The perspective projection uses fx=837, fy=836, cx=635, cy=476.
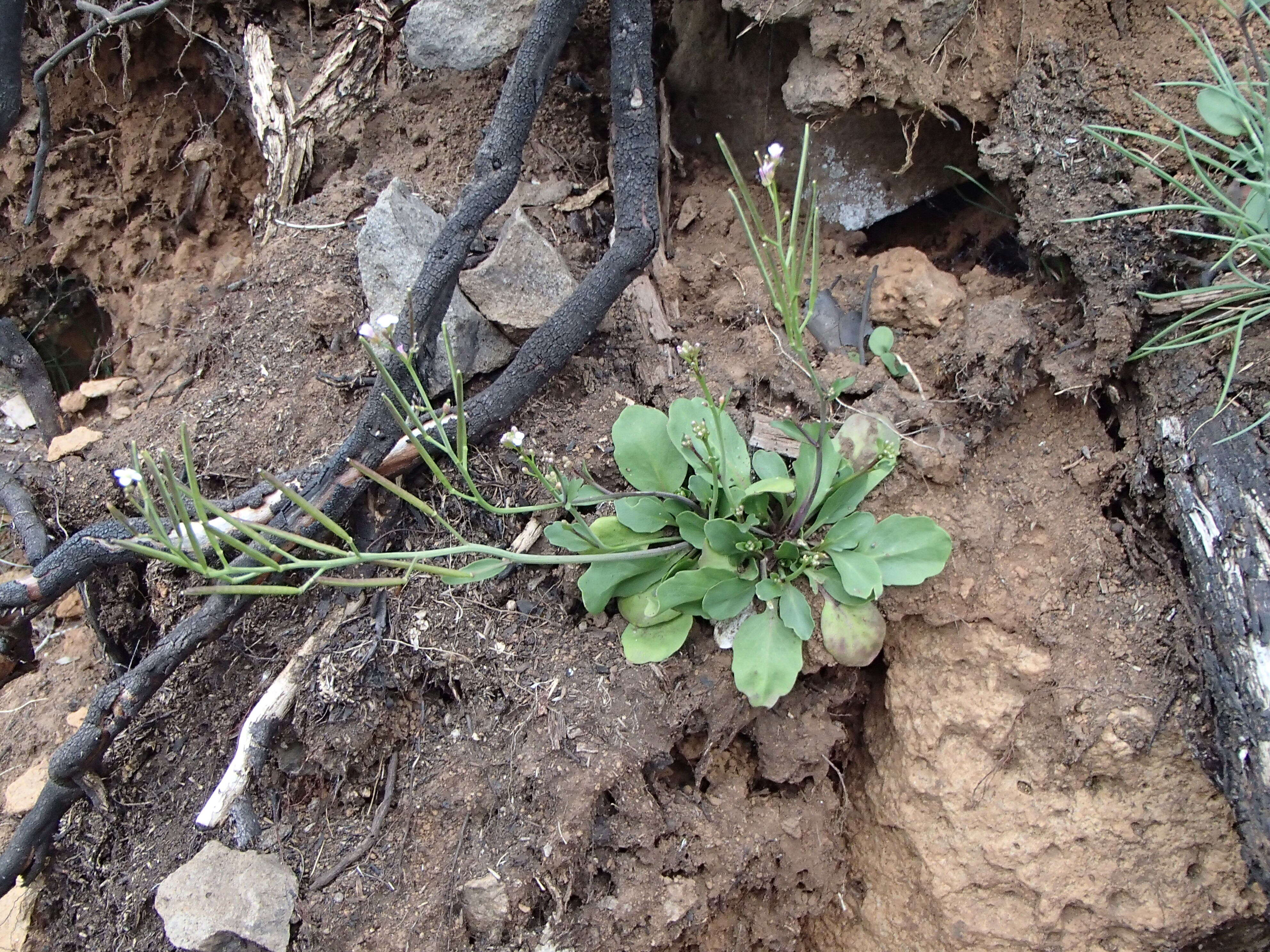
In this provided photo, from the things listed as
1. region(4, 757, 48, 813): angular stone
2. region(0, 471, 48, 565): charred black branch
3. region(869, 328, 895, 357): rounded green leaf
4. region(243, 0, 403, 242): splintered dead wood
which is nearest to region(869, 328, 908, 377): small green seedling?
region(869, 328, 895, 357): rounded green leaf

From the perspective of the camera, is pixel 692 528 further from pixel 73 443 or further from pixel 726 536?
pixel 73 443

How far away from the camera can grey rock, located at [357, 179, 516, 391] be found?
243 cm

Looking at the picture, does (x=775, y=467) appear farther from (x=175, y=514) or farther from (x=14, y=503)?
(x=14, y=503)

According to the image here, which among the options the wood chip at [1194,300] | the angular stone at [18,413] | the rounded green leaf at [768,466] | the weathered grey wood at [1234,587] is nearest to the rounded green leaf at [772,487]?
the rounded green leaf at [768,466]

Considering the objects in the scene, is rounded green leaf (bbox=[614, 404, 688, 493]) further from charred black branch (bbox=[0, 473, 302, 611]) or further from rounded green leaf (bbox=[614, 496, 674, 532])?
charred black branch (bbox=[0, 473, 302, 611])

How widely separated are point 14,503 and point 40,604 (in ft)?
1.34

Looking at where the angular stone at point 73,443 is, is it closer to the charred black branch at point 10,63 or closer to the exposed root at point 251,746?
the charred black branch at point 10,63

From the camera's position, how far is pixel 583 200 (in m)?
2.75

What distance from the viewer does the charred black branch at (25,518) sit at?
7.76ft

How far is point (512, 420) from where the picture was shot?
7.88 ft

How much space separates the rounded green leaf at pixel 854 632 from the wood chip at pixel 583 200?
153 centimetres

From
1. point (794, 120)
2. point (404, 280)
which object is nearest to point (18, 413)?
point (404, 280)

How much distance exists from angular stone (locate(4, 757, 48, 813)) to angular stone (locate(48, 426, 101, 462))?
37.8 inches

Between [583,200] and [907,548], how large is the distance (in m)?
1.53
